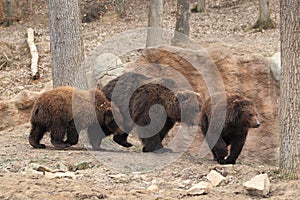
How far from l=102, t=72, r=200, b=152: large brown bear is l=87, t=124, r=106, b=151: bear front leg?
494 mm

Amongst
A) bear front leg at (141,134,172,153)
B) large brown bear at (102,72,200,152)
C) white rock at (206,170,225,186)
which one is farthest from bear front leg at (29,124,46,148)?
white rock at (206,170,225,186)

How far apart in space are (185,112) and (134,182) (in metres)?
2.59

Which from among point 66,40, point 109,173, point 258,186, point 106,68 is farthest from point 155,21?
point 258,186

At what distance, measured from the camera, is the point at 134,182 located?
7.12m

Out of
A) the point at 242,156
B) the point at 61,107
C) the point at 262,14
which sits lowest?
the point at 242,156

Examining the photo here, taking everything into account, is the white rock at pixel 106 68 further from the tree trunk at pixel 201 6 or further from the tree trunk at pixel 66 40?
the tree trunk at pixel 201 6

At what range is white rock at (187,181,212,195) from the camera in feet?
20.7

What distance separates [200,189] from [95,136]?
12.6 feet

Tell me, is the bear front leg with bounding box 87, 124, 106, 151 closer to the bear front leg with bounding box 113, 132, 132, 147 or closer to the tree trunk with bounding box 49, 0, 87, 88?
the bear front leg with bounding box 113, 132, 132, 147

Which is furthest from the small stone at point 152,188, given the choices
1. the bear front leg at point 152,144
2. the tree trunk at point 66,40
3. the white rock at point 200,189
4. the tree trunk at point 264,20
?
the tree trunk at point 264,20

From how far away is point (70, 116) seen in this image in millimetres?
9516

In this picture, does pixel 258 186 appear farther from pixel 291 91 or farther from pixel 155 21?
pixel 155 21

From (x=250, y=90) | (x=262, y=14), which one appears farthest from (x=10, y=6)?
(x=250, y=90)

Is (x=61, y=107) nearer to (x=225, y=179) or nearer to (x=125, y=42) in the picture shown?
(x=225, y=179)
